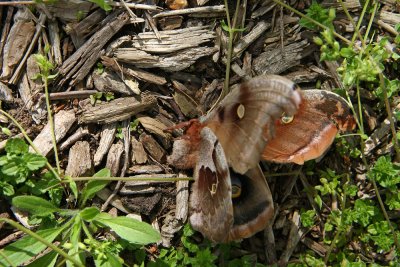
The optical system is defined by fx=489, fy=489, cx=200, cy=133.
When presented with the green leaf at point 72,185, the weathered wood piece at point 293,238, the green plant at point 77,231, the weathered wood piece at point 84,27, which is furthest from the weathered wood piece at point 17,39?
the weathered wood piece at point 293,238

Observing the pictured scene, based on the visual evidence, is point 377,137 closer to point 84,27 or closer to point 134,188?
point 134,188

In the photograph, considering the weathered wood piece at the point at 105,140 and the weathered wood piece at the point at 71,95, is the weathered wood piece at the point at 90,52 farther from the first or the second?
the weathered wood piece at the point at 105,140

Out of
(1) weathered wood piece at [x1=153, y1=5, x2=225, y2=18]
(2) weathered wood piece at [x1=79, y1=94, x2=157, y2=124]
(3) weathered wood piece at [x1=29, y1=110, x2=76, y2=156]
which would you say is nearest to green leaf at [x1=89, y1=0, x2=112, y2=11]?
(1) weathered wood piece at [x1=153, y1=5, x2=225, y2=18]

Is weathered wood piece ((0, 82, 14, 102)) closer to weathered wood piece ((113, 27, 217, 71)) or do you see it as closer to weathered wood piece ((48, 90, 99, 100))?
weathered wood piece ((48, 90, 99, 100))

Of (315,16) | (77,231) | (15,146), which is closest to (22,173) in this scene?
(15,146)

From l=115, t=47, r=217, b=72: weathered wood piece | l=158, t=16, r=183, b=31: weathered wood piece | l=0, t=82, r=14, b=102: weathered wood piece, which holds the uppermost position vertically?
l=158, t=16, r=183, b=31: weathered wood piece

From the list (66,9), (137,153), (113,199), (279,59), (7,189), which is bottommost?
(113,199)
